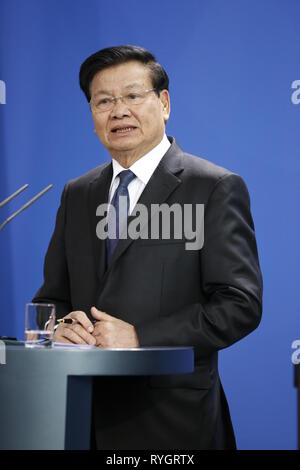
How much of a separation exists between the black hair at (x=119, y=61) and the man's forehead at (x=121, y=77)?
0.04 feet

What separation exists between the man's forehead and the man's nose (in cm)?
4

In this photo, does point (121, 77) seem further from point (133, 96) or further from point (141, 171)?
point (141, 171)

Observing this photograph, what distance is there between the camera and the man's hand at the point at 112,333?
201 cm

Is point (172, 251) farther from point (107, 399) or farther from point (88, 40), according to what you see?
point (88, 40)

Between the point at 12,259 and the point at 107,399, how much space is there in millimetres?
1533

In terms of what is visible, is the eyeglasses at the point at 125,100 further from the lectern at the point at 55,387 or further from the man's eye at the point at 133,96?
the lectern at the point at 55,387

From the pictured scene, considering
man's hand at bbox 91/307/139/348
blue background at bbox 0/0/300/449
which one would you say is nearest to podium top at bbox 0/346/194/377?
man's hand at bbox 91/307/139/348

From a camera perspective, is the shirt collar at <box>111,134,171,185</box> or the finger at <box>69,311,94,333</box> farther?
the shirt collar at <box>111,134,171,185</box>

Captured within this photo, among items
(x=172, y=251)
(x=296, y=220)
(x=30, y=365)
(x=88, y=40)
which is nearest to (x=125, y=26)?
(x=88, y=40)

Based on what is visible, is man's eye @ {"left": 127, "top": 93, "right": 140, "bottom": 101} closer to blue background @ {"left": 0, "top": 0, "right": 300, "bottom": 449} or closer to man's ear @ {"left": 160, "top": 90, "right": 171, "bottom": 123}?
man's ear @ {"left": 160, "top": 90, "right": 171, "bottom": 123}

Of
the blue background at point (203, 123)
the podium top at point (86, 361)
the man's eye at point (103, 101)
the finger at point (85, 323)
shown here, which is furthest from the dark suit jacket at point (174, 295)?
the blue background at point (203, 123)

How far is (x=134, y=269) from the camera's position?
226 centimetres

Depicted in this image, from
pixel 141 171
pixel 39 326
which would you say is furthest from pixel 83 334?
pixel 141 171

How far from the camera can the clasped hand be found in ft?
6.61
